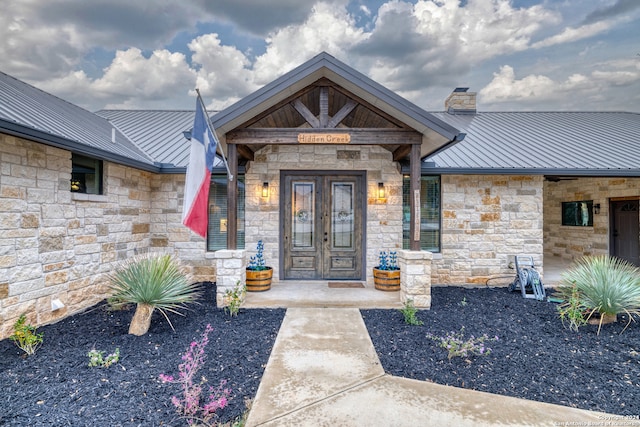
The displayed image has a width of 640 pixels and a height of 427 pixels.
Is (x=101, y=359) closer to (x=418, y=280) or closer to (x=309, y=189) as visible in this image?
(x=418, y=280)

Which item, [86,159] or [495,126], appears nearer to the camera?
[86,159]

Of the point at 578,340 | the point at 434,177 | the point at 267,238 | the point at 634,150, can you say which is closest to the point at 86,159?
the point at 267,238

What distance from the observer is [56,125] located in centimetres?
457

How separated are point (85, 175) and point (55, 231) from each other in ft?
3.60

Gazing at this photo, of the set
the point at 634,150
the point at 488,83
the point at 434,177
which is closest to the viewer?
the point at 434,177

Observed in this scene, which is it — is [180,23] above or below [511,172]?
above

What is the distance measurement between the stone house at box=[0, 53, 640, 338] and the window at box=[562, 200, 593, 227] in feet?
0.13

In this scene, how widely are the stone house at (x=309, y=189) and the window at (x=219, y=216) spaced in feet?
0.11

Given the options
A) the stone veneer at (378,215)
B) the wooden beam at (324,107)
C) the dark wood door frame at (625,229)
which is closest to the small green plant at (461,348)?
the stone veneer at (378,215)

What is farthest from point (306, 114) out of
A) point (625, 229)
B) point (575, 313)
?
point (625, 229)

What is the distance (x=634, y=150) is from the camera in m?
7.55

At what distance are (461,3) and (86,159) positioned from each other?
31.6ft

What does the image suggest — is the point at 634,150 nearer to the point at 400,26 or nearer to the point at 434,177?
the point at 434,177

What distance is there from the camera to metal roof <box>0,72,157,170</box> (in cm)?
368
